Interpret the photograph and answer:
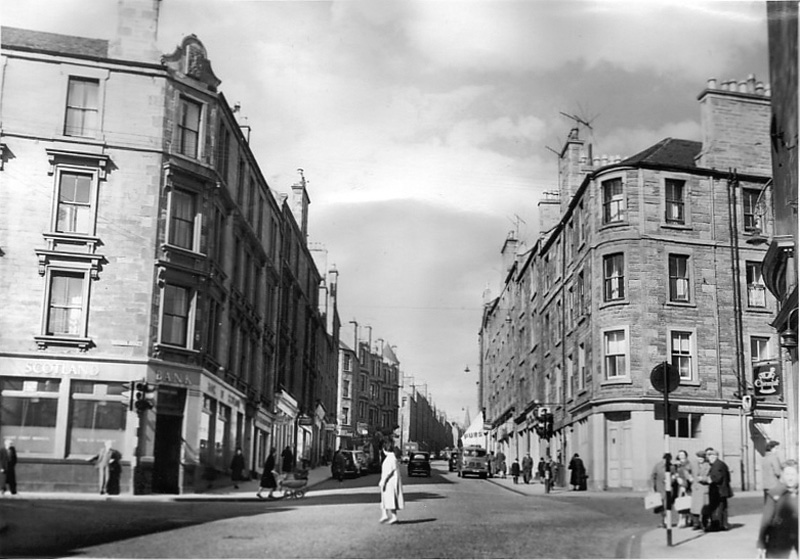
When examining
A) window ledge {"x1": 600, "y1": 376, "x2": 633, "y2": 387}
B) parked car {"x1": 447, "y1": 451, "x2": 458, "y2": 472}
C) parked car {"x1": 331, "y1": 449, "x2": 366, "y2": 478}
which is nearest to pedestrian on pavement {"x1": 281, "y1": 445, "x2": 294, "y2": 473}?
parked car {"x1": 331, "y1": 449, "x2": 366, "y2": 478}

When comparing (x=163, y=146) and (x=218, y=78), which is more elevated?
(x=218, y=78)

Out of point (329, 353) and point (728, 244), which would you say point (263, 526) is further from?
point (728, 244)

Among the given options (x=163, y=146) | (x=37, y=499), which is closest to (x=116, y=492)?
(x=37, y=499)

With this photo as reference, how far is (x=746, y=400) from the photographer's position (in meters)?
5.52

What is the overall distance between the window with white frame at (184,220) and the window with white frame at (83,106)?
2.13 ft

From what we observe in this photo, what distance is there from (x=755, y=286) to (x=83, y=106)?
4639mm

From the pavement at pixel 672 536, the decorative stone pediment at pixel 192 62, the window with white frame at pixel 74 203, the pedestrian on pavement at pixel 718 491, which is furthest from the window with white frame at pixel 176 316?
the pedestrian on pavement at pixel 718 491

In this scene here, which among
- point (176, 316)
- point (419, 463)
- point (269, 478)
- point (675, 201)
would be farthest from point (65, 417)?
point (675, 201)

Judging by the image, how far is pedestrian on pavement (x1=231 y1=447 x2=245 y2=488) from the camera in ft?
16.9

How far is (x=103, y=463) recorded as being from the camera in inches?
189

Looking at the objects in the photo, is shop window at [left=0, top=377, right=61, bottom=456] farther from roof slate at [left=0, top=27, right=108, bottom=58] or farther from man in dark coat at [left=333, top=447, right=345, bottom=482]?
roof slate at [left=0, top=27, right=108, bottom=58]

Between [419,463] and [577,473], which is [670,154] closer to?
[577,473]

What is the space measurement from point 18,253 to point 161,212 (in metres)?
0.98

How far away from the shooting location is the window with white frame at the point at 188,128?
16.6 feet
